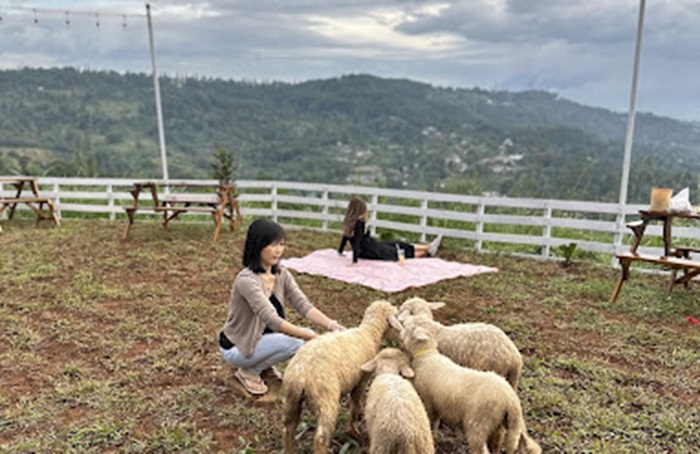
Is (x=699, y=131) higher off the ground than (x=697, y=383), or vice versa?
(x=699, y=131)

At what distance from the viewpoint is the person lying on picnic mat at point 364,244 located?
7555 mm

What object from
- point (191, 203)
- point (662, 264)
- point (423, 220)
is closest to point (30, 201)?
point (191, 203)

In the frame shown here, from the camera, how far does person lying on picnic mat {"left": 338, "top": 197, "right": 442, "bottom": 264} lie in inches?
297

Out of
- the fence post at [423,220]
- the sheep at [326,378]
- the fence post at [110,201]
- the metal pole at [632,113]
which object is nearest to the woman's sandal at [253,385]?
the sheep at [326,378]

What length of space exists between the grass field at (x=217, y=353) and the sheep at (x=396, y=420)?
2.15ft

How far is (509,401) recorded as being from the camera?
2.53 meters

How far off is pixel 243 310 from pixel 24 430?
1528mm

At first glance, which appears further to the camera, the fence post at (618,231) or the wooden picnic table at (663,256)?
the fence post at (618,231)

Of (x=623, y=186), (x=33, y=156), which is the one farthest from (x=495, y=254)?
(x=33, y=156)

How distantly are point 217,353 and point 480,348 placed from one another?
7.73ft

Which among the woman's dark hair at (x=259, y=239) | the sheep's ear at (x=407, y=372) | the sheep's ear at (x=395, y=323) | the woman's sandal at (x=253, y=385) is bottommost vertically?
the woman's sandal at (x=253, y=385)

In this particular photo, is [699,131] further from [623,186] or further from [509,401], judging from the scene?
[509,401]

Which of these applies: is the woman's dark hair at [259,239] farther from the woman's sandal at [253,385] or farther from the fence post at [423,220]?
the fence post at [423,220]

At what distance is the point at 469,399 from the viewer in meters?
2.62
